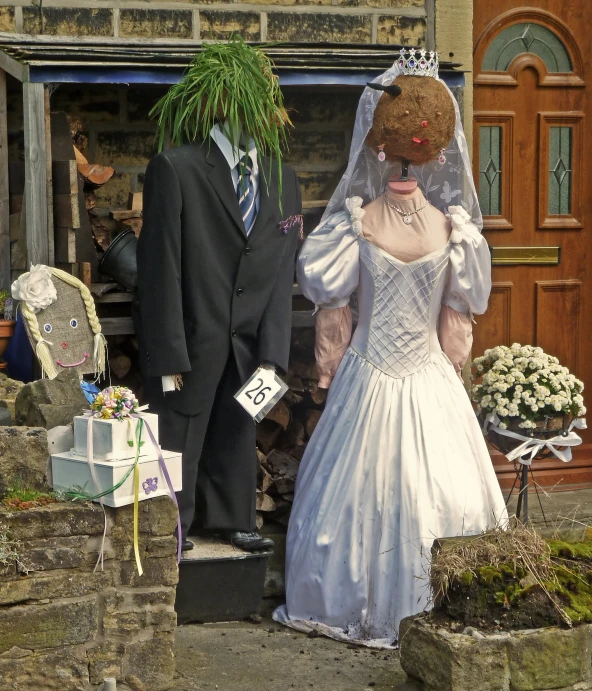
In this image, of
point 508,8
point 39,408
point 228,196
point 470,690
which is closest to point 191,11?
point 228,196

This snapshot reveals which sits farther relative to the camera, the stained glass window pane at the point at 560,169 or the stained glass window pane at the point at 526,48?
the stained glass window pane at the point at 560,169

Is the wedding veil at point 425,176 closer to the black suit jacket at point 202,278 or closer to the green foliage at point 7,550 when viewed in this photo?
the black suit jacket at point 202,278

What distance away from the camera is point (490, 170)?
6.84 m

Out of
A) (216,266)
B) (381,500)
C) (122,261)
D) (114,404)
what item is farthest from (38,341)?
(381,500)

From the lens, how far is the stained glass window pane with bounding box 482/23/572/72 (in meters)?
6.78

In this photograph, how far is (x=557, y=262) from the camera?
700cm

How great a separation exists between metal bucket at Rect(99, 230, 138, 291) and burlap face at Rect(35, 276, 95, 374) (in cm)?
37

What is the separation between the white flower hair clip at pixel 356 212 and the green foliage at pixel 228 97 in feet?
1.23

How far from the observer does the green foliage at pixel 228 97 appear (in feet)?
17.0

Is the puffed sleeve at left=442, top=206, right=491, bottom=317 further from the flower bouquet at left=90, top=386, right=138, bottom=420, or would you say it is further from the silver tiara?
the flower bouquet at left=90, top=386, right=138, bottom=420

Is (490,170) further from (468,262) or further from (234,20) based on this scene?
(234,20)

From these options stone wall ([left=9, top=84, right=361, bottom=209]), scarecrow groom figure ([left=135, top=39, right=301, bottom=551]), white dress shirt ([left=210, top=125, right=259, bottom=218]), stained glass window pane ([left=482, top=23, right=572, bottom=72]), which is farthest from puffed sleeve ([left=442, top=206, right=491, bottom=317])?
stained glass window pane ([left=482, top=23, right=572, bottom=72])

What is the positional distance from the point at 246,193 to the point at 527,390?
1.63m

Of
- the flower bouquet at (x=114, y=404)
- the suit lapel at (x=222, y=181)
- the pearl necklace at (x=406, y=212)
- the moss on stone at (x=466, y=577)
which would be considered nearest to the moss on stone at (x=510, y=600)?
the moss on stone at (x=466, y=577)
